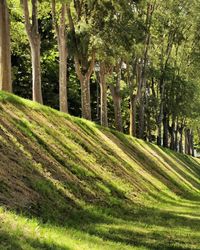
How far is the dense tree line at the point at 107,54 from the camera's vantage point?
89.3ft

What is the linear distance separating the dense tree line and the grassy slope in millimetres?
3968

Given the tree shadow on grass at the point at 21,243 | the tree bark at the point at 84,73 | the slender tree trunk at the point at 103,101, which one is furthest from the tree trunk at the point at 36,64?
the tree shadow on grass at the point at 21,243

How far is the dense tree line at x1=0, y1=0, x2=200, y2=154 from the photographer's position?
2722 cm

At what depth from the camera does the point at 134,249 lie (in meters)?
10.5

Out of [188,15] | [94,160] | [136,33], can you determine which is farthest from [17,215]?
[188,15]

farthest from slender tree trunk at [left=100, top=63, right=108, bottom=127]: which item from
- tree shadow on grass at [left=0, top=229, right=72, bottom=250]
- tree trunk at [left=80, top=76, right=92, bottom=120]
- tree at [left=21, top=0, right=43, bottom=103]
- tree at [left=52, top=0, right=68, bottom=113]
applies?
tree shadow on grass at [left=0, top=229, right=72, bottom=250]

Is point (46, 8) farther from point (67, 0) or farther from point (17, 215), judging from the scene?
point (17, 215)

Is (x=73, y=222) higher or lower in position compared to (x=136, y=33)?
lower

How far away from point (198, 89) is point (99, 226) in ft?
147

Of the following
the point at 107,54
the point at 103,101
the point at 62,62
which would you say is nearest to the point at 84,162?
the point at 62,62

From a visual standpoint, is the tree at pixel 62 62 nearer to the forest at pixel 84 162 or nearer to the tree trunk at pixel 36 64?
the forest at pixel 84 162

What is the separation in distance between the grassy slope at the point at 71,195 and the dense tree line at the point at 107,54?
13.0 ft

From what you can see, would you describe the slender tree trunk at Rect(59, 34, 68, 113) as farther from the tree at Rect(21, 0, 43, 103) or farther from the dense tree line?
the tree at Rect(21, 0, 43, 103)

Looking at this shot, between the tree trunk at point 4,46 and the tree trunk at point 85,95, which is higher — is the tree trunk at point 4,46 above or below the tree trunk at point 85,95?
above
